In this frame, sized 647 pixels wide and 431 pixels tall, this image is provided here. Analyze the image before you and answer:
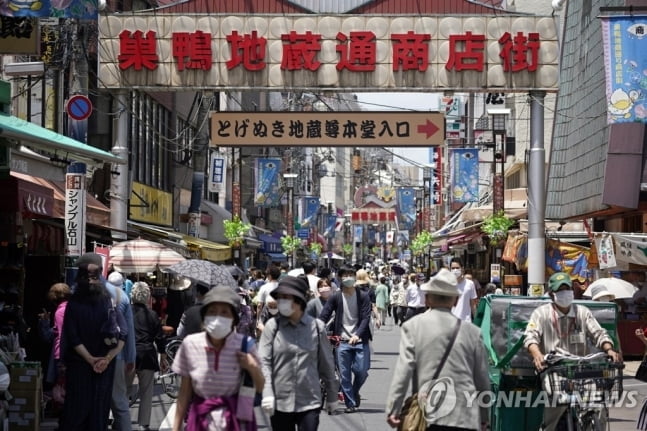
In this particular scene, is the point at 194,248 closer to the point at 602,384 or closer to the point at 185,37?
the point at 185,37

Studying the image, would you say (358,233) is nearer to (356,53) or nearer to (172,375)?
(356,53)

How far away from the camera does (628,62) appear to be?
59.9 ft

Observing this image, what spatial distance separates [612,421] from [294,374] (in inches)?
237

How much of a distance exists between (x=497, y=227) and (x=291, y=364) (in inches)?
943

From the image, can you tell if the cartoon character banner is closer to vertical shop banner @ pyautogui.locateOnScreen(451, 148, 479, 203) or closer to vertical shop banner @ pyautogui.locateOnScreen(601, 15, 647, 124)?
vertical shop banner @ pyautogui.locateOnScreen(601, 15, 647, 124)

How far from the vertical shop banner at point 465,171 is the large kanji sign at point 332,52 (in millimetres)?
19235

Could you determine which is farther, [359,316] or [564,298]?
[359,316]

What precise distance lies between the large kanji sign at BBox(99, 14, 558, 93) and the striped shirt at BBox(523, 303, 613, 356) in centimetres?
1401

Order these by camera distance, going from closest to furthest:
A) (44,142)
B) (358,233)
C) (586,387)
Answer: (586,387)
(44,142)
(358,233)

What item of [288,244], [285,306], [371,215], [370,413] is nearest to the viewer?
[285,306]

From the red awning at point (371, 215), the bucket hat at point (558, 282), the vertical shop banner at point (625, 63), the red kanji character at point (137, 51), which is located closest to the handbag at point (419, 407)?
the bucket hat at point (558, 282)

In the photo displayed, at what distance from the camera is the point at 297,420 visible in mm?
8672

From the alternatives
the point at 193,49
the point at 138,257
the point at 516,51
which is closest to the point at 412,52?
the point at 516,51

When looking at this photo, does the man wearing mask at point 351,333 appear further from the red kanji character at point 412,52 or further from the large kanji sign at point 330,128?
the red kanji character at point 412,52
